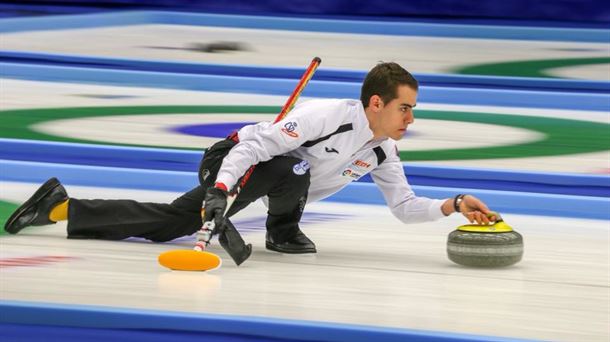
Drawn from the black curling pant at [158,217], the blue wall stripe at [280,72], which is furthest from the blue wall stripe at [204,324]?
the blue wall stripe at [280,72]

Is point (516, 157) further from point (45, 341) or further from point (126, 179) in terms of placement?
point (45, 341)

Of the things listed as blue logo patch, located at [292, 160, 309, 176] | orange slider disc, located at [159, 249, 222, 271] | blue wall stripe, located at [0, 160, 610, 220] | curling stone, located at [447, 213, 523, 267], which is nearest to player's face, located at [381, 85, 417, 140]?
blue logo patch, located at [292, 160, 309, 176]

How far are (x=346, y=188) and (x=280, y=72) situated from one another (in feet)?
11.5

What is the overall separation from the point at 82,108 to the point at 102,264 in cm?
346

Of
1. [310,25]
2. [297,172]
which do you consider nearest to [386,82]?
[297,172]

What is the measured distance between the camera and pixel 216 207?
3676 millimetres

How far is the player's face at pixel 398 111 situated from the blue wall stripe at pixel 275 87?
3.92 metres

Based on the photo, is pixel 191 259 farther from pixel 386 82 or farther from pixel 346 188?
pixel 346 188

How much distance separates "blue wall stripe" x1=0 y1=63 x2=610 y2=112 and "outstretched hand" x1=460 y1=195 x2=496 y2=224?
390 centimetres

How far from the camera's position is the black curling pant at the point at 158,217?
4.11 metres

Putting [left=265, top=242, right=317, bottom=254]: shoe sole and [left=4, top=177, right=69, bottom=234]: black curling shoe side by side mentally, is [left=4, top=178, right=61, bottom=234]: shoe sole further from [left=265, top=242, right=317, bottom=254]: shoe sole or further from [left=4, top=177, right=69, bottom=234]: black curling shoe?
[left=265, top=242, right=317, bottom=254]: shoe sole

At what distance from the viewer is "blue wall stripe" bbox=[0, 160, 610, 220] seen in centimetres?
502

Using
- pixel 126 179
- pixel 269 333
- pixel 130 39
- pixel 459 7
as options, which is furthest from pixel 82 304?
pixel 459 7

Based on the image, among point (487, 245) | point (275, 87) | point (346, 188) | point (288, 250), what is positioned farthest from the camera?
point (275, 87)
